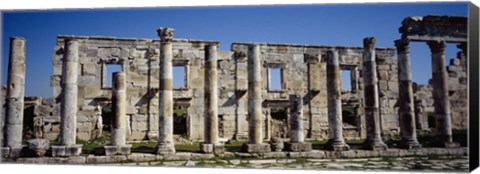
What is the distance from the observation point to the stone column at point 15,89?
1418 centimetres

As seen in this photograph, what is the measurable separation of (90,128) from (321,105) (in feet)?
36.7

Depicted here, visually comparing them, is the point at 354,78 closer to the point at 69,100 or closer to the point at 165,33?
the point at 165,33

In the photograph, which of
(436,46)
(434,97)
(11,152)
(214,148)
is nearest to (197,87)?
(214,148)

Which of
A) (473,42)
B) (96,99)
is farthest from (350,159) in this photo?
(96,99)

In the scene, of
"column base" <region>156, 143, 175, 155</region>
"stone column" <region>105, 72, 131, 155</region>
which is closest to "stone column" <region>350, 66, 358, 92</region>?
"column base" <region>156, 143, 175, 155</region>

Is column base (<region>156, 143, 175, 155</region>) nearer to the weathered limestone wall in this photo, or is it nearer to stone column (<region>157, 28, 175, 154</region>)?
stone column (<region>157, 28, 175, 154</region>)

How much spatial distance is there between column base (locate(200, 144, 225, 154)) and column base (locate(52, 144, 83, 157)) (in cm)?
389

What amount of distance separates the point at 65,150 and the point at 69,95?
1.89 meters

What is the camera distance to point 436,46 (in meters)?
15.9

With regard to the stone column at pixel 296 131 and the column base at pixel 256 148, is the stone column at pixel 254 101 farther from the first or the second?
the stone column at pixel 296 131

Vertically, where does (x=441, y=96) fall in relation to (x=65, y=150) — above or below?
above

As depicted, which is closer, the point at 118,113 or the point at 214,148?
the point at 214,148

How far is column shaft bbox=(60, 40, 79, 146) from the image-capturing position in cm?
1437

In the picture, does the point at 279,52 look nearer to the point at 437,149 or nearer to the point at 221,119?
the point at 221,119
